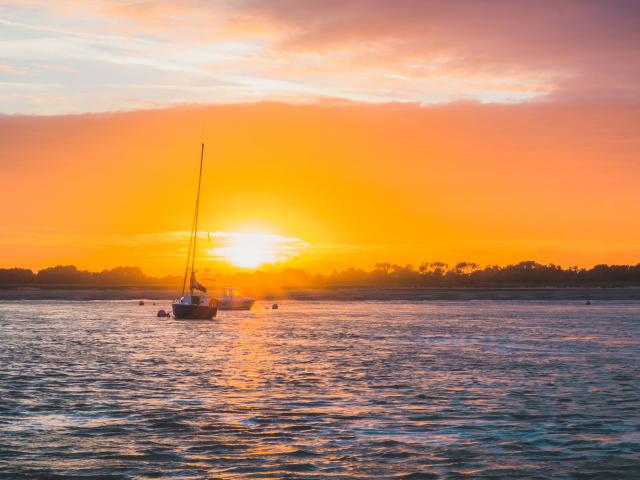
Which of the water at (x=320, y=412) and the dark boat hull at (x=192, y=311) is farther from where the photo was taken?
the dark boat hull at (x=192, y=311)

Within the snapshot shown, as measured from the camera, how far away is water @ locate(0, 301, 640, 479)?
66.3 feet

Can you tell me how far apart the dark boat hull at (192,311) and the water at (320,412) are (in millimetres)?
35919

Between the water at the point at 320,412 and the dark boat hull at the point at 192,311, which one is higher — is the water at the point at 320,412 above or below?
below

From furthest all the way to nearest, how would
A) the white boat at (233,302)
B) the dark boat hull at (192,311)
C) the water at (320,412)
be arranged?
the white boat at (233,302) → the dark boat hull at (192,311) → the water at (320,412)

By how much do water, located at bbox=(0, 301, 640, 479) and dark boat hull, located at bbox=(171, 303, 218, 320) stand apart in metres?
35.9

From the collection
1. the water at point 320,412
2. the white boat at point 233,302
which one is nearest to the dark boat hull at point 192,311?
the white boat at point 233,302

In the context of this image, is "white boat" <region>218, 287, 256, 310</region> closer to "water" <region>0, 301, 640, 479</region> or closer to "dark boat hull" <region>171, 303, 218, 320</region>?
"dark boat hull" <region>171, 303, 218, 320</region>

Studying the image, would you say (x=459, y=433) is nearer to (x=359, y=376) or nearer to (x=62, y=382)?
(x=359, y=376)

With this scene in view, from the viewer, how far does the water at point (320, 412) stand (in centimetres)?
2020

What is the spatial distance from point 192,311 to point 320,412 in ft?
225

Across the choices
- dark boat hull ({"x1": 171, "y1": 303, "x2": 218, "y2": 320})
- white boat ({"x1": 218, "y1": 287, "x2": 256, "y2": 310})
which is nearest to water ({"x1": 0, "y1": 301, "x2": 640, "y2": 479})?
dark boat hull ({"x1": 171, "y1": 303, "x2": 218, "y2": 320})

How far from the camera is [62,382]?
37.0 metres

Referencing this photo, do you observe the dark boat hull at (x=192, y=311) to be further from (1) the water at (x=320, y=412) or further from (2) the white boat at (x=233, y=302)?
(1) the water at (x=320, y=412)

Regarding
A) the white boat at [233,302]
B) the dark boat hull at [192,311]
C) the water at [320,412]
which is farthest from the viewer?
the white boat at [233,302]
